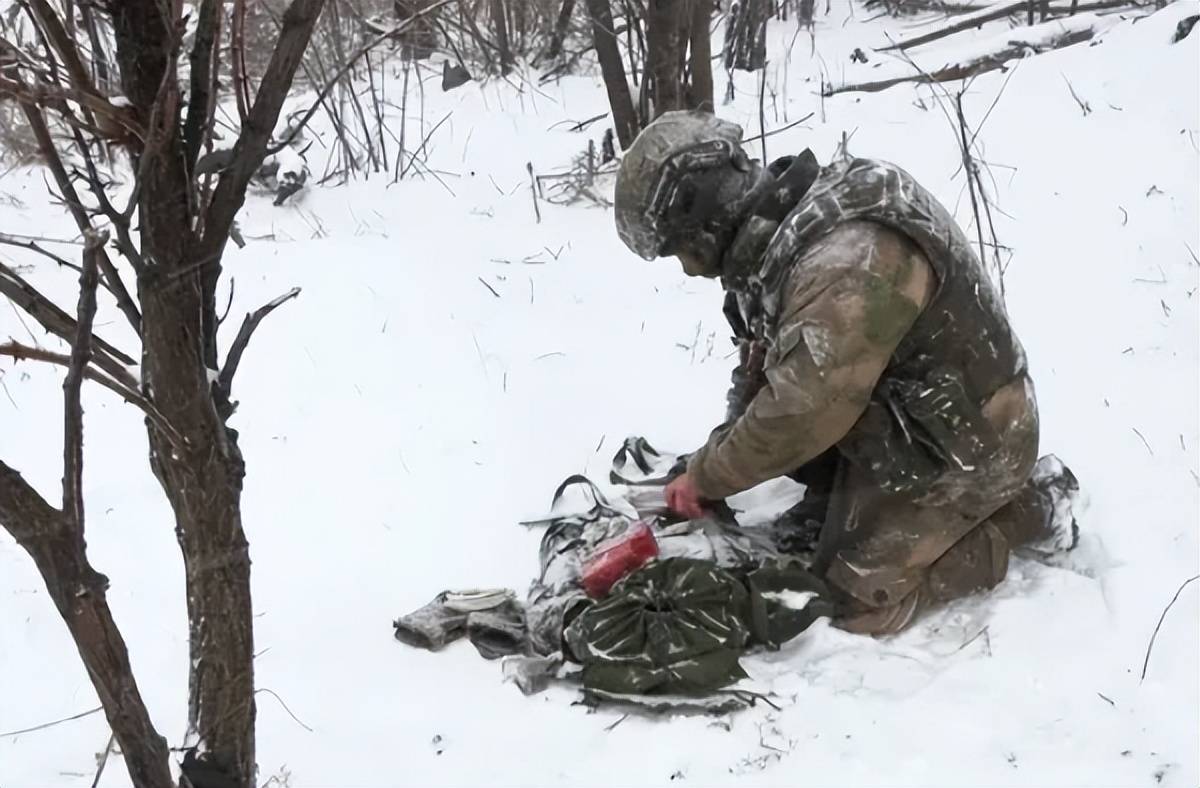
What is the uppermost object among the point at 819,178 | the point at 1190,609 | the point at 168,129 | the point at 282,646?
the point at 168,129

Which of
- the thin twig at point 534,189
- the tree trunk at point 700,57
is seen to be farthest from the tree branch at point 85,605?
the tree trunk at point 700,57

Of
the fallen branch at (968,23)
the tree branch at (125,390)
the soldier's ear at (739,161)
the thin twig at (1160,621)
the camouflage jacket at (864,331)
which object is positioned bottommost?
the thin twig at (1160,621)

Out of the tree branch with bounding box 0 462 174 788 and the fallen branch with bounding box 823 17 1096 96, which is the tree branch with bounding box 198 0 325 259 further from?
the fallen branch with bounding box 823 17 1096 96

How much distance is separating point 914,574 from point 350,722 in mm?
1379

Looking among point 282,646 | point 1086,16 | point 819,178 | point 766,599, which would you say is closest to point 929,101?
point 1086,16

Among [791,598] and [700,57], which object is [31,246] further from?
[700,57]

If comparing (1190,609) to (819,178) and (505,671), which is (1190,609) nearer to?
(819,178)

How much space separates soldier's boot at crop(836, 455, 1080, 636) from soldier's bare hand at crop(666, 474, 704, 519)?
1.51 feet

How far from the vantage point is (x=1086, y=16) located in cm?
751

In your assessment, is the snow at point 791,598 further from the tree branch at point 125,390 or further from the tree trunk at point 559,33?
the tree trunk at point 559,33

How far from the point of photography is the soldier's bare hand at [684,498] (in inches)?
111

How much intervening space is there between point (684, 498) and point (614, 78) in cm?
372

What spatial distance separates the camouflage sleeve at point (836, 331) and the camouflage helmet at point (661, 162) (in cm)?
33

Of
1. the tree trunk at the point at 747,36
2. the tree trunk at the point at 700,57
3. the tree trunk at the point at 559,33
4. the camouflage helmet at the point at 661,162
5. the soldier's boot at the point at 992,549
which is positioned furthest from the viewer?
the tree trunk at the point at 559,33
